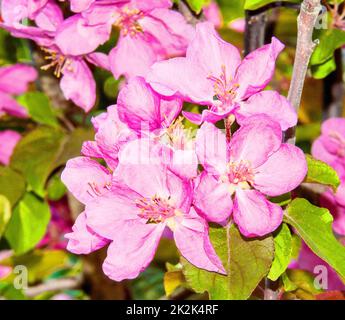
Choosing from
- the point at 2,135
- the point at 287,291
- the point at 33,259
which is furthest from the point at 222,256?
the point at 33,259

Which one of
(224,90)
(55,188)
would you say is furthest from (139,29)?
(55,188)

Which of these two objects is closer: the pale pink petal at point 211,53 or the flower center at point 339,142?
the pale pink petal at point 211,53

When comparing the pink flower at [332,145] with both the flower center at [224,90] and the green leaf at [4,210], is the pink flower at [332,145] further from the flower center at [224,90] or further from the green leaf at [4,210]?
the green leaf at [4,210]

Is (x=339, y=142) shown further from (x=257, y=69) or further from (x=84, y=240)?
(x=84, y=240)

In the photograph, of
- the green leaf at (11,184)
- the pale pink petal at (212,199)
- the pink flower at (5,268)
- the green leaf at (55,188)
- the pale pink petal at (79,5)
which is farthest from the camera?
the pink flower at (5,268)

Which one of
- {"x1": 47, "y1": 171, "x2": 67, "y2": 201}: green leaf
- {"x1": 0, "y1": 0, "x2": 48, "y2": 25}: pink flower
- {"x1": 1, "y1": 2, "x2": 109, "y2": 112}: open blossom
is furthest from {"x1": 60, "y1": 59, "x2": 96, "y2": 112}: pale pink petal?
{"x1": 47, "y1": 171, "x2": 67, "y2": 201}: green leaf

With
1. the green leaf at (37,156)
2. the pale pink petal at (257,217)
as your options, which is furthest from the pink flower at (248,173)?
the green leaf at (37,156)
